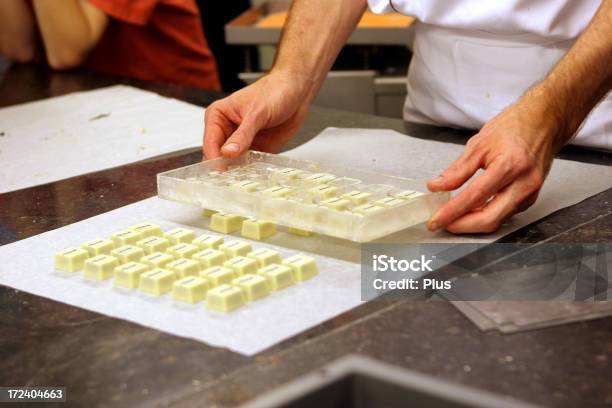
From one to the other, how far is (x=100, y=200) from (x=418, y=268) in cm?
53

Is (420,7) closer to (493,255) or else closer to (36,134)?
(493,255)

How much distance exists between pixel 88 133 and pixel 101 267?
0.76m

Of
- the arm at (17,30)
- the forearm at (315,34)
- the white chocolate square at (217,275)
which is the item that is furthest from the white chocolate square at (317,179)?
the arm at (17,30)

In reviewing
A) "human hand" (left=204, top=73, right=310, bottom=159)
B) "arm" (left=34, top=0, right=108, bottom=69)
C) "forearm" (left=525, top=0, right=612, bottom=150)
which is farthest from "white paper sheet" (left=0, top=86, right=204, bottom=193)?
"forearm" (left=525, top=0, right=612, bottom=150)

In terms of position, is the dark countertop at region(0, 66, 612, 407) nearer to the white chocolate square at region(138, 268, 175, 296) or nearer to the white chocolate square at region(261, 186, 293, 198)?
the white chocolate square at region(138, 268, 175, 296)

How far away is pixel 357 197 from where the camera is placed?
1.06 m

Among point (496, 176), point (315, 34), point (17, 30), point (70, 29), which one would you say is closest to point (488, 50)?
point (315, 34)

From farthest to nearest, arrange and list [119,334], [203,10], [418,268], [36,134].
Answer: [203,10] → [36,134] → [418,268] → [119,334]

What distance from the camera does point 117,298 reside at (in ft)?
3.04

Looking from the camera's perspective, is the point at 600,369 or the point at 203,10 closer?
the point at 600,369

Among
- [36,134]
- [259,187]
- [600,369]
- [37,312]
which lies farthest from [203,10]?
[600,369]

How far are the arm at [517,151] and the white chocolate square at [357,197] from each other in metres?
0.08

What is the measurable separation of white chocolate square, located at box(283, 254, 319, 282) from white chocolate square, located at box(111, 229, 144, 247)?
0.20m

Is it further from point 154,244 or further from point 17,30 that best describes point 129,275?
point 17,30
